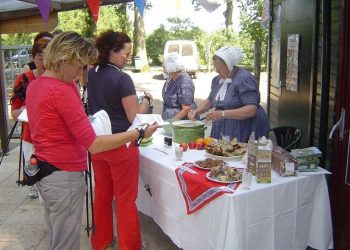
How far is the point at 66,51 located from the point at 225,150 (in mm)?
1366

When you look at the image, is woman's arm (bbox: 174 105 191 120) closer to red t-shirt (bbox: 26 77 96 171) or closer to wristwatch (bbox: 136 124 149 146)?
wristwatch (bbox: 136 124 149 146)

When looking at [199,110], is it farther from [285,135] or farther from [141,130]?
[141,130]

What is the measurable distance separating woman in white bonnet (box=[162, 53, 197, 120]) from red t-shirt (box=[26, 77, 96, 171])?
170 cm

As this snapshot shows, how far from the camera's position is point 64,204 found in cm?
214

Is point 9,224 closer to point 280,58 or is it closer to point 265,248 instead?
point 265,248

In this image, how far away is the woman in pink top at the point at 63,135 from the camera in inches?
77.8

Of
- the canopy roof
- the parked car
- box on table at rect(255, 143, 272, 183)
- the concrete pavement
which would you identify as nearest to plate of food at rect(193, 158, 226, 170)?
box on table at rect(255, 143, 272, 183)

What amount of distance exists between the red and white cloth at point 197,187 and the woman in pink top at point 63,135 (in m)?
0.49

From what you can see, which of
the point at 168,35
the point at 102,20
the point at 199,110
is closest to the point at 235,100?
the point at 199,110

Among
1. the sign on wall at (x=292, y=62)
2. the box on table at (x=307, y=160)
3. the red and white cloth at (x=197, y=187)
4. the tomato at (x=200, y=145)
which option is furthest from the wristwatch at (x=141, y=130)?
the sign on wall at (x=292, y=62)

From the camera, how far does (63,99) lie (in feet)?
6.43

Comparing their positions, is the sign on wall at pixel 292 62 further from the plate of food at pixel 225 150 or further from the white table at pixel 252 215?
the white table at pixel 252 215

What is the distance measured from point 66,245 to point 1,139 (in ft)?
15.1

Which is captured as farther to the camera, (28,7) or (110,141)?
(28,7)
